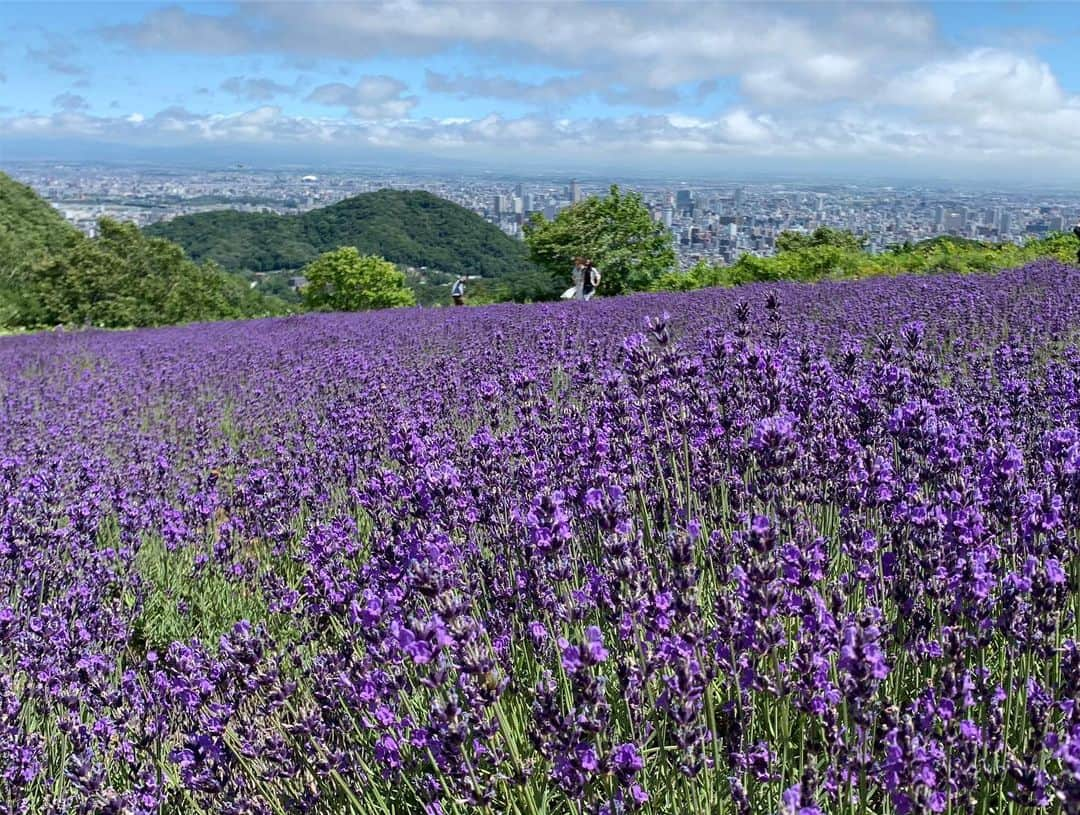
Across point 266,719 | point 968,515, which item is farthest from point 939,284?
point 266,719

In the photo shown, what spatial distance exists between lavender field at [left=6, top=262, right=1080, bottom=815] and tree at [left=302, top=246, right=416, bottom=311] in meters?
30.3

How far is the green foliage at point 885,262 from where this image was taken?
48.4 ft

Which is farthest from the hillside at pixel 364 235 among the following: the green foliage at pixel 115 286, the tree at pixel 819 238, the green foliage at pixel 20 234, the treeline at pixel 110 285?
the tree at pixel 819 238

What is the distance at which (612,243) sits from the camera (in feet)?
76.7

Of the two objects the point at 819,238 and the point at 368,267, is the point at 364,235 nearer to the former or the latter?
the point at 368,267

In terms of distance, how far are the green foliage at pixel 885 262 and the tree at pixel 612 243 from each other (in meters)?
2.69

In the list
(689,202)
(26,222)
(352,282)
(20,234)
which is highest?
(689,202)

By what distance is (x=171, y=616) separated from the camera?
3471 millimetres

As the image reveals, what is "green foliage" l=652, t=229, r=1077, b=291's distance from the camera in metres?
14.8

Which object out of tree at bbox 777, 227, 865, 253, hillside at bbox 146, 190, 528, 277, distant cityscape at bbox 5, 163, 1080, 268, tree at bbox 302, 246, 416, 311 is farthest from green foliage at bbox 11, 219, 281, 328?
hillside at bbox 146, 190, 528, 277

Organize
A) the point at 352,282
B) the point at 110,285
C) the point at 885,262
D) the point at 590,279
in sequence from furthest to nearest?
the point at 352,282, the point at 110,285, the point at 590,279, the point at 885,262

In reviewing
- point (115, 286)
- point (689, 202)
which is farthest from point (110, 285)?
point (689, 202)

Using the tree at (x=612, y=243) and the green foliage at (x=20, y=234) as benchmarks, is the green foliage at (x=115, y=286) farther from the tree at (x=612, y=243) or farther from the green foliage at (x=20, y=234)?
the tree at (x=612, y=243)

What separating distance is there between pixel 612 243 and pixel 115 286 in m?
16.6
